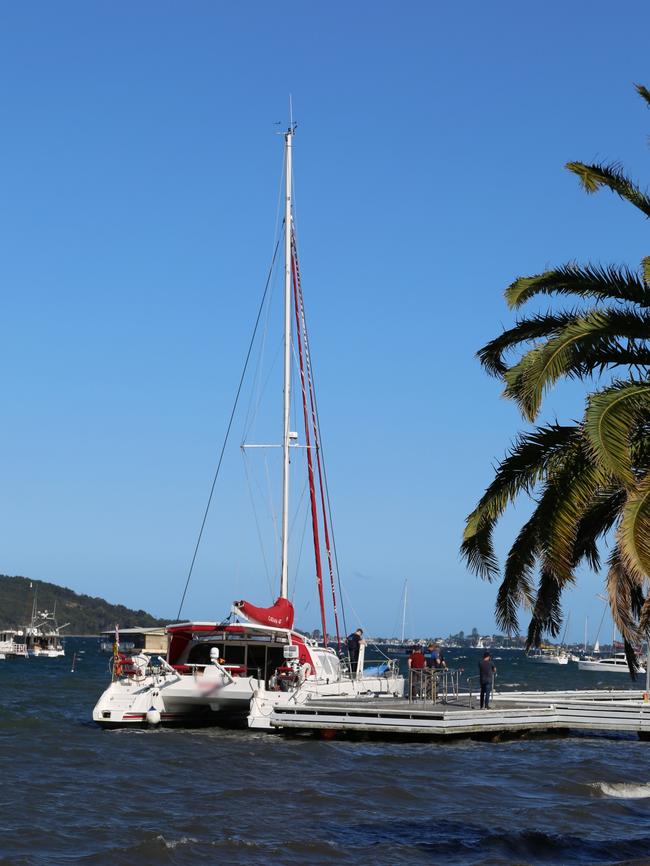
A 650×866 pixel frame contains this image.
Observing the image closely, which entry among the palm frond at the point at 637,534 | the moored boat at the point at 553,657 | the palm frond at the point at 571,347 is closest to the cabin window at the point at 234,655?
the palm frond at the point at 571,347

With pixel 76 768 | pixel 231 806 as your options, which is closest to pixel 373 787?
pixel 231 806

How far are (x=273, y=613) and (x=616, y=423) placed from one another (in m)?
20.3

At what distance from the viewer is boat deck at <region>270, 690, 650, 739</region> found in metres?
26.6

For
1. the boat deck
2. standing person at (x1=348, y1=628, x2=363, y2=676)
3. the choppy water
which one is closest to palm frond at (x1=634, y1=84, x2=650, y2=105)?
the choppy water

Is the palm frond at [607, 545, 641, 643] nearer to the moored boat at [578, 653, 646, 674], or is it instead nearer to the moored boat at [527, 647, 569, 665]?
the moored boat at [578, 653, 646, 674]

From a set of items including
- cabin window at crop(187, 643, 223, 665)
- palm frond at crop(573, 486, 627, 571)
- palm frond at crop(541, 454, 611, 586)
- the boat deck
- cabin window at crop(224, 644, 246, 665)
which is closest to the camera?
palm frond at crop(541, 454, 611, 586)

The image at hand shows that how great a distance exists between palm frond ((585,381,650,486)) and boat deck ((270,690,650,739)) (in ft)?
52.3

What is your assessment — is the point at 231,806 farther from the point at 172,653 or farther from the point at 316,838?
the point at 172,653

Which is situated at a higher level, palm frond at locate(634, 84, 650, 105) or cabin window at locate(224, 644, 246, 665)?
palm frond at locate(634, 84, 650, 105)

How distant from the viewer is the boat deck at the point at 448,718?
87.4 feet

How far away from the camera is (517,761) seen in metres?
25.5

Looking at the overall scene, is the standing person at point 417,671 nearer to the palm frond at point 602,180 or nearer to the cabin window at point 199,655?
the cabin window at point 199,655

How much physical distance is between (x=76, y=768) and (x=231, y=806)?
225 inches

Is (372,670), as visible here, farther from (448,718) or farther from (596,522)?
(596,522)
